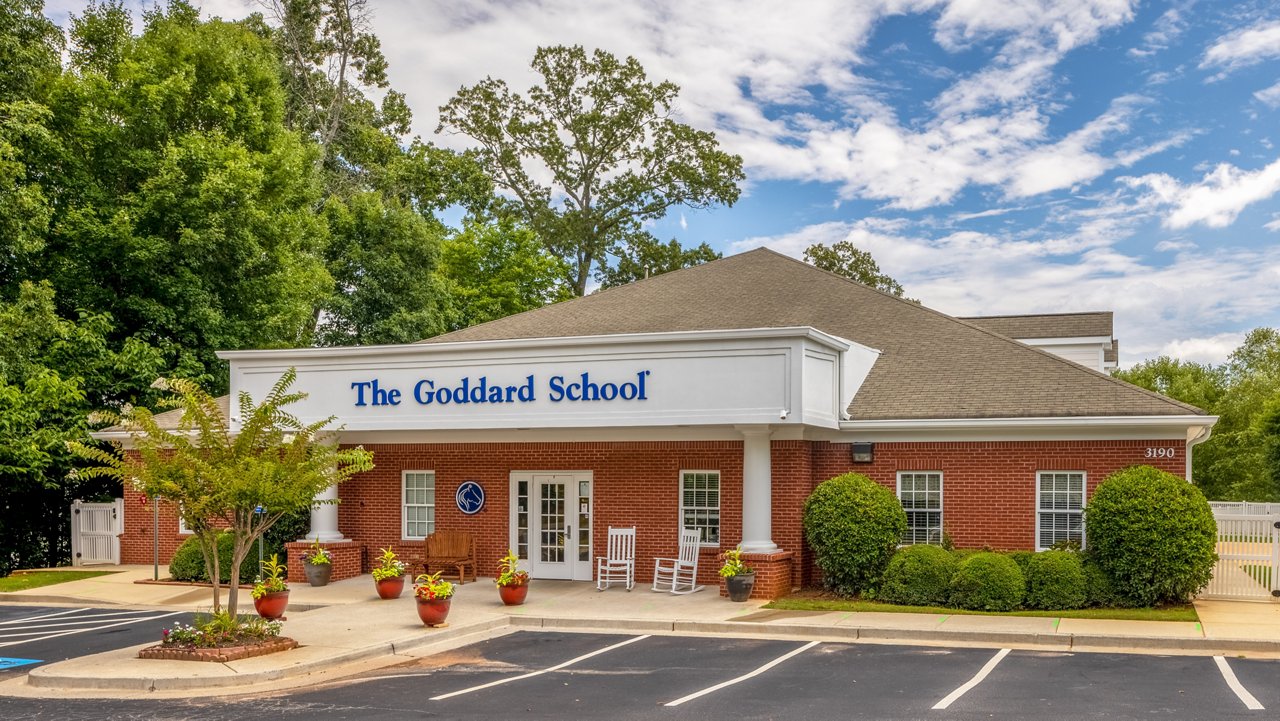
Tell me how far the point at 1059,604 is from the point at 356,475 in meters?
13.7

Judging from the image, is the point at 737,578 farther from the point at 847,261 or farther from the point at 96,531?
the point at 847,261

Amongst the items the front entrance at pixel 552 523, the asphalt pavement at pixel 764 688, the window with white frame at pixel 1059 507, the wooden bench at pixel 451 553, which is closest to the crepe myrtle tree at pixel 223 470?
the asphalt pavement at pixel 764 688

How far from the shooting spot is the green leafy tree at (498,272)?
154 feet

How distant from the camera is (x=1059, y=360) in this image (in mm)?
21766

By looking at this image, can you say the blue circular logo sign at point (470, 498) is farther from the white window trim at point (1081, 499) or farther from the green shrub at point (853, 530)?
the white window trim at point (1081, 499)

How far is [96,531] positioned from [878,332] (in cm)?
1890

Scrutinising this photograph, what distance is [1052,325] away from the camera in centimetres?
3048

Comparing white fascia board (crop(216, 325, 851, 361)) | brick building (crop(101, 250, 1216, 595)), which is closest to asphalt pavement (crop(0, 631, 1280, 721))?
brick building (crop(101, 250, 1216, 595))

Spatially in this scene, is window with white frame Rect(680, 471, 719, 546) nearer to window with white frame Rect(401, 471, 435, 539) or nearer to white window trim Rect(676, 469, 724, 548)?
white window trim Rect(676, 469, 724, 548)

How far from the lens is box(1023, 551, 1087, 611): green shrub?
17875 millimetres

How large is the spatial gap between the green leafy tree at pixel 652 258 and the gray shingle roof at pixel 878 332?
2085 cm

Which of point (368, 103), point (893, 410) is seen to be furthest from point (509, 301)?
point (893, 410)

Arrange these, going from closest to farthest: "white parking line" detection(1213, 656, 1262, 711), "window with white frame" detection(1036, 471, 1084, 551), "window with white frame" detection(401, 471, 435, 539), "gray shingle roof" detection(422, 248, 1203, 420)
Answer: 1. "white parking line" detection(1213, 656, 1262, 711)
2. "window with white frame" detection(1036, 471, 1084, 551)
3. "gray shingle roof" detection(422, 248, 1203, 420)
4. "window with white frame" detection(401, 471, 435, 539)

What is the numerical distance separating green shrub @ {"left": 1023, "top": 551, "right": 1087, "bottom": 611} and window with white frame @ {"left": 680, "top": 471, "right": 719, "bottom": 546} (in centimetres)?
577
